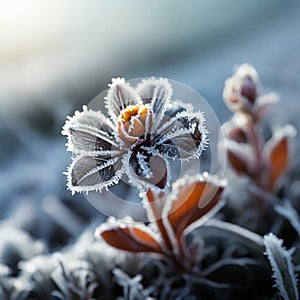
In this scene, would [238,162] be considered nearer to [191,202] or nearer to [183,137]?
[191,202]

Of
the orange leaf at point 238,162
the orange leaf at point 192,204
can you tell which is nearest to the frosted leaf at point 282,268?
the orange leaf at point 192,204

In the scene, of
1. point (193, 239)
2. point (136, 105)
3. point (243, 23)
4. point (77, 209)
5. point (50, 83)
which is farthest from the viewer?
point (243, 23)

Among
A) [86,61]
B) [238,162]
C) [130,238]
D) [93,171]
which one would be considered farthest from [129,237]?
[86,61]

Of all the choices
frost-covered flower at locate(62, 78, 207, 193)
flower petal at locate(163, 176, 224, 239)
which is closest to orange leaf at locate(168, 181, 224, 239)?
flower petal at locate(163, 176, 224, 239)

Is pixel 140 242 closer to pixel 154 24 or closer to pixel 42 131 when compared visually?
pixel 42 131

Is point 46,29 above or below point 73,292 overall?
above

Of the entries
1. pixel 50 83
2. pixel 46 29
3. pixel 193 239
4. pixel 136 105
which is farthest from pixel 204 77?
pixel 136 105
